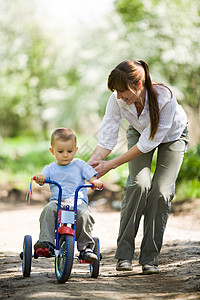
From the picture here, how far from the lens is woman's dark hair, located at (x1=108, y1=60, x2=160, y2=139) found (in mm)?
3781

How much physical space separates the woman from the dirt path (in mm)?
278

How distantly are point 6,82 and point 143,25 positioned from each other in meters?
11.2

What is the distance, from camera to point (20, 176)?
39.3 feet

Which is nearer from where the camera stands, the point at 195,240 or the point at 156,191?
the point at 156,191

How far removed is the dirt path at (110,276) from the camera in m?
3.26

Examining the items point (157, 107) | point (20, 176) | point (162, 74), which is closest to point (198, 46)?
point (162, 74)

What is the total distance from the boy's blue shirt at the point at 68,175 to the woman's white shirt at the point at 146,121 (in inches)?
17.4

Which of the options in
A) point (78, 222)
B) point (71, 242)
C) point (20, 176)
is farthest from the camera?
point (20, 176)

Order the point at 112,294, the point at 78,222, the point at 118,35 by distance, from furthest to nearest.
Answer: the point at 118,35 < the point at 78,222 < the point at 112,294

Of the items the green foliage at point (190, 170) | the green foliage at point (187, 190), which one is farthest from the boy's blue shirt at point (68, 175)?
the green foliage at point (190, 170)

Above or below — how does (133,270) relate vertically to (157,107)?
below

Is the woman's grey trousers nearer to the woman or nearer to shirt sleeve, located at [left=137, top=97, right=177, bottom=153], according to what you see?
the woman

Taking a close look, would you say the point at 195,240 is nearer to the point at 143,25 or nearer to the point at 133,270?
the point at 133,270

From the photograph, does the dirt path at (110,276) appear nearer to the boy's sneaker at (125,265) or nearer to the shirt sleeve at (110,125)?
the boy's sneaker at (125,265)
